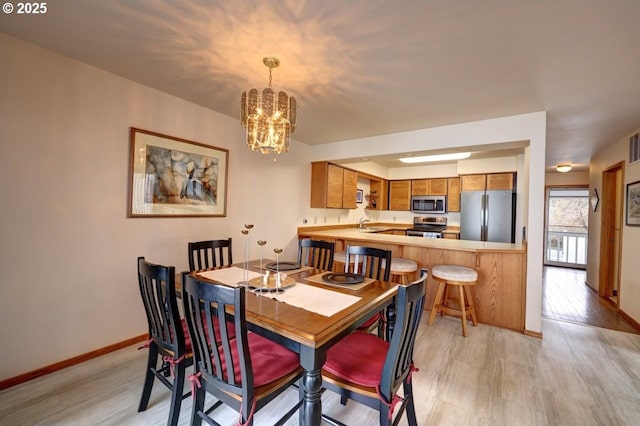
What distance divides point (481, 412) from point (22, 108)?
3685 millimetres

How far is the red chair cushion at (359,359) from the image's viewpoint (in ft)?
4.34

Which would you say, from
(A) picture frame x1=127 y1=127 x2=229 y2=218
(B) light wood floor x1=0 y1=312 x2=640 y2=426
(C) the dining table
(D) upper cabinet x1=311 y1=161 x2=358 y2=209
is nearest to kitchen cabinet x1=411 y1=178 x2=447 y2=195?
(D) upper cabinet x1=311 y1=161 x2=358 y2=209

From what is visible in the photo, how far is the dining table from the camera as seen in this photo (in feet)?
3.96

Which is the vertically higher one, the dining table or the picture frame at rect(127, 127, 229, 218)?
the picture frame at rect(127, 127, 229, 218)

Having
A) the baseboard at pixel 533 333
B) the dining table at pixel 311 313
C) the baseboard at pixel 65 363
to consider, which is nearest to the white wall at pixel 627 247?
the baseboard at pixel 533 333

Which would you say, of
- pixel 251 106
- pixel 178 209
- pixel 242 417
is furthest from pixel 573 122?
pixel 178 209

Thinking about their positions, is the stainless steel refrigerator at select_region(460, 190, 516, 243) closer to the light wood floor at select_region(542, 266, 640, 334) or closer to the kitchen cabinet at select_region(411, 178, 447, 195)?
the kitchen cabinet at select_region(411, 178, 447, 195)

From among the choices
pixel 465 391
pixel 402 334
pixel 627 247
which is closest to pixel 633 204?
pixel 627 247

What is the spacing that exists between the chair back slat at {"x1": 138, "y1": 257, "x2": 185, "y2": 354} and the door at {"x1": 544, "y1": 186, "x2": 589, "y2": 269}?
8045 mm

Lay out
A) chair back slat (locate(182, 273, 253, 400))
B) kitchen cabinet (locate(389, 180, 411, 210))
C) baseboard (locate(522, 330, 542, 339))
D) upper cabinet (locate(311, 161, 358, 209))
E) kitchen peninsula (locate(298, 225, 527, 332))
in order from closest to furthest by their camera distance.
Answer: chair back slat (locate(182, 273, 253, 400)) < baseboard (locate(522, 330, 542, 339)) < kitchen peninsula (locate(298, 225, 527, 332)) < upper cabinet (locate(311, 161, 358, 209)) < kitchen cabinet (locate(389, 180, 411, 210))

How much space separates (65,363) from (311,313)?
2.17 meters

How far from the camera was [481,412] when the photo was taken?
1.75m

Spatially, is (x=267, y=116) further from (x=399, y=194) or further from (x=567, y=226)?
(x=567, y=226)

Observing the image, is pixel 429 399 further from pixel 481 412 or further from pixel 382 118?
pixel 382 118
